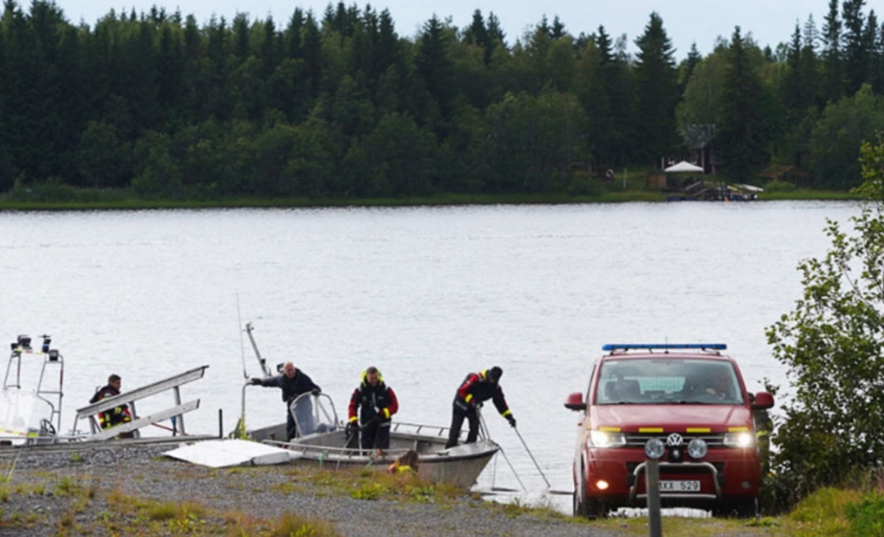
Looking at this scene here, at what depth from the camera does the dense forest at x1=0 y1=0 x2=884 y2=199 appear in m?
137

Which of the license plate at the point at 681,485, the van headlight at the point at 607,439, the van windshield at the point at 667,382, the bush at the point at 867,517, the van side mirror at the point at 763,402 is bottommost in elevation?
the license plate at the point at 681,485

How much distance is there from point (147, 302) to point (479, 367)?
28.2 m

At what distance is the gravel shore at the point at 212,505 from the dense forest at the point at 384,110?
116 meters

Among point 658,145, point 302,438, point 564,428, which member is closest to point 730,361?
point 302,438

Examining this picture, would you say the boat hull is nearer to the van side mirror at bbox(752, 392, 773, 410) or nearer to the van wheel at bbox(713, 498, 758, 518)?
the van wheel at bbox(713, 498, 758, 518)

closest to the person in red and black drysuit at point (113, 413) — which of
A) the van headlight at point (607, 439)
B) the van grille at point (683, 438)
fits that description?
the van headlight at point (607, 439)

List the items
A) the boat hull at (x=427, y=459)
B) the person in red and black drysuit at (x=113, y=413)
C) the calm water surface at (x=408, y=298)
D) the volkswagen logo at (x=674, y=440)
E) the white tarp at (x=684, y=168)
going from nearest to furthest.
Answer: the volkswagen logo at (x=674, y=440)
the boat hull at (x=427, y=459)
the person in red and black drysuit at (x=113, y=413)
the calm water surface at (x=408, y=298)
the white tarp at (x=684, y=168)

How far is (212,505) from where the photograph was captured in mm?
15734

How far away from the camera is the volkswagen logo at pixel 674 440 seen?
15125mm

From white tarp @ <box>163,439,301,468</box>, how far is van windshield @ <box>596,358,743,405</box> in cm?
551

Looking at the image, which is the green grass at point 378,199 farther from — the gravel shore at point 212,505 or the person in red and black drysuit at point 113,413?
the gravel shore at point 212,505

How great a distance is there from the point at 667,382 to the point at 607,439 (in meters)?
1.45

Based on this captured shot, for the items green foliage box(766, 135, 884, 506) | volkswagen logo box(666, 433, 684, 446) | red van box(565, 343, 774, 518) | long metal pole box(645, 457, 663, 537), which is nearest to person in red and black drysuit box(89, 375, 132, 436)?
red van box(565, 343, 774, 518)

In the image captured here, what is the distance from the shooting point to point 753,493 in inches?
605
